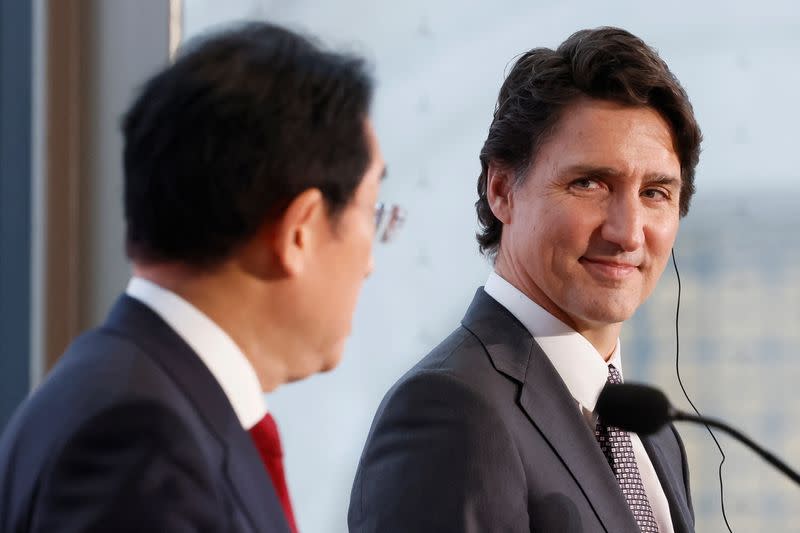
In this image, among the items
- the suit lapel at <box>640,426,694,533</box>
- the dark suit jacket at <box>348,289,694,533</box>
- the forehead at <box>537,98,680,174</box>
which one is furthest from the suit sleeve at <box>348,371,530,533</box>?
the forehead at <box>537,98,680,174</box>

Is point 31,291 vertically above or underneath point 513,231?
underneath

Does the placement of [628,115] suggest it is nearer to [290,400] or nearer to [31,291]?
[290,400]

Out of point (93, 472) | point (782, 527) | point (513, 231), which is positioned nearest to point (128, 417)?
point (93, 472)

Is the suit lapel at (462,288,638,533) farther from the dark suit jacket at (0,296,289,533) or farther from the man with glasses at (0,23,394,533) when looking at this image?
the dark suit jacket at (0,296,289,533)

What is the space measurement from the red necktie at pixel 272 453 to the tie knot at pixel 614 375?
0.77 meters

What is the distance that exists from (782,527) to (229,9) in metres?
1.76

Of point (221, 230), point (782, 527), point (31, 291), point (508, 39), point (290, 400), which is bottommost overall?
point (782, 527)

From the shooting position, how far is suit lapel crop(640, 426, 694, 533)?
168cm

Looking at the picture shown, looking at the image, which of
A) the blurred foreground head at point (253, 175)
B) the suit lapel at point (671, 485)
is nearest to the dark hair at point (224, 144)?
the blurred foreground head at point (253, 175)

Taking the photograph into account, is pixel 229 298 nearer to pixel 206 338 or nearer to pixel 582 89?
pixel 206 338

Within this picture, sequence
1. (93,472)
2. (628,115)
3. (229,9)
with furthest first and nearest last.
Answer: (229,9) → (628,115) → (93,472)

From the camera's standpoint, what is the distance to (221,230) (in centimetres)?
98

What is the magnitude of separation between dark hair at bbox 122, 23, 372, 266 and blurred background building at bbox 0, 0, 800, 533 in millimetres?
1440

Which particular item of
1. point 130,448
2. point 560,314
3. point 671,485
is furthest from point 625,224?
point 130,448
